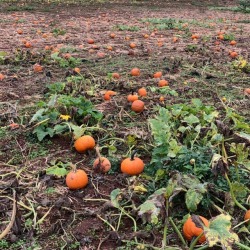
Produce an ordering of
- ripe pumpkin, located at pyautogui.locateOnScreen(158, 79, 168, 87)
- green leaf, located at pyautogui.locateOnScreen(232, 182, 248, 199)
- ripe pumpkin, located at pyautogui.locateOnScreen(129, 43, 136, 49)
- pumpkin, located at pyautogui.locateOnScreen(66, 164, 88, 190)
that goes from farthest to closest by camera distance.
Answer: ripe pumpkin, located at pyautogui.locateOnScreen(129, 43, 136, 49) < ripe pumpkin, located at pyautogui.locateOnScreen(158, 79, 168, 87) < pumpkin, located at pyautogui.locateOnScreen(66, 164, 88, 190) < green leaf, located at pyautogui.locateOnScreen(232, 182, 248, 199)

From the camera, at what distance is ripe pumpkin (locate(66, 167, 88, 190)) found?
3076mm

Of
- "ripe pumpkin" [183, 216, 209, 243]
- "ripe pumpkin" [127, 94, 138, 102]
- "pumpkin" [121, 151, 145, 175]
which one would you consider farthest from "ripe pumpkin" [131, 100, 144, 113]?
"ripe pumpkin" [183, 216, 209, 243]

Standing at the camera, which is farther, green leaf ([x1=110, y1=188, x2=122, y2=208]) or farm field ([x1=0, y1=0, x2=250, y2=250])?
green leaf ([x1=110, y1=188, x2=122, y2=208])

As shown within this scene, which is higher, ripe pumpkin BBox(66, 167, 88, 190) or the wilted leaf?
the wilted leaf

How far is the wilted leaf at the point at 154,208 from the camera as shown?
2416mm

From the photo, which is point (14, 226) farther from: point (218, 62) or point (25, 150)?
point (218, 62)

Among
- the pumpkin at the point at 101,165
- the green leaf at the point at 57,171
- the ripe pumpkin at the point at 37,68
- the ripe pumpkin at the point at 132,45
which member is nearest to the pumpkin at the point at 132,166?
the pumpkin at the point at 101,165

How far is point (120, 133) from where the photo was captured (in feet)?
13.1

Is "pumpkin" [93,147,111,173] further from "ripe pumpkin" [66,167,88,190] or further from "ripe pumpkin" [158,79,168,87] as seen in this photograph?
"ripe pumpkin" [158,79,168,87]

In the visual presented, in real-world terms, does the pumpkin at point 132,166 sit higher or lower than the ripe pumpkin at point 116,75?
lower

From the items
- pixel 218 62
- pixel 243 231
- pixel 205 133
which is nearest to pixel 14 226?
pixel 243 231

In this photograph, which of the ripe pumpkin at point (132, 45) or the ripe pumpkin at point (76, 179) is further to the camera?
the ripe pumpkin at point (132, 45)

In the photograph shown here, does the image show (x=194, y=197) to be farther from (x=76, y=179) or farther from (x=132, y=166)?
(x=76, y=179)

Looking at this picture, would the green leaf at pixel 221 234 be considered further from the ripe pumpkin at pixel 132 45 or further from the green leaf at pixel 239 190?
the ripe pumpkin at pixel 132 45
